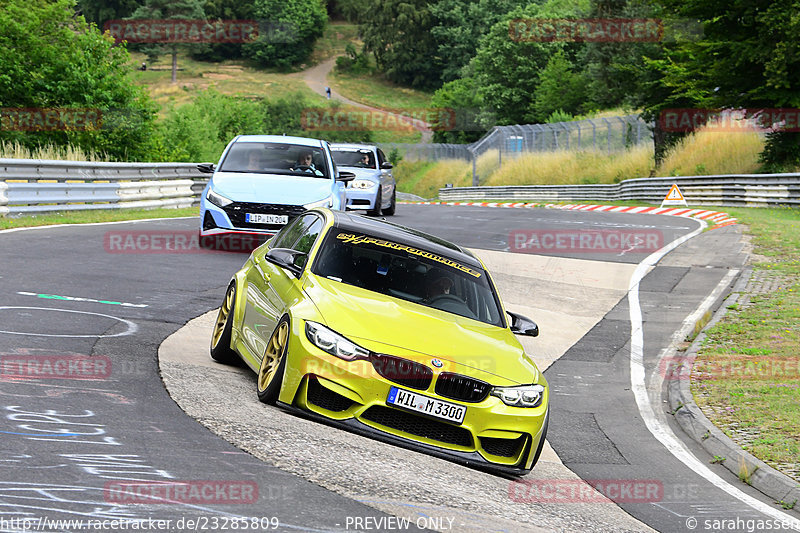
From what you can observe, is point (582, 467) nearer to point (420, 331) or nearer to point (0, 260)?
point (420, 331)

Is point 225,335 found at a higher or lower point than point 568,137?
higher

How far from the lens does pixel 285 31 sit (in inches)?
6275

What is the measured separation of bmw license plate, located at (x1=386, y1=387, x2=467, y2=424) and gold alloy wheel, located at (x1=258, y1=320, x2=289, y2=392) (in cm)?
86

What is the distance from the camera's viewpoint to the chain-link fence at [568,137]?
4847 cm

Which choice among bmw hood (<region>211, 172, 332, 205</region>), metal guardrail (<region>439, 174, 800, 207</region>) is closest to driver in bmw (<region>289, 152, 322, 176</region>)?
bmw hood (<region>211, 172, 332, 205</region>)

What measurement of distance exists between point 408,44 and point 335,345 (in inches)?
5729

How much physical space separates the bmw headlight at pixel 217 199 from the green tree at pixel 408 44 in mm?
132795

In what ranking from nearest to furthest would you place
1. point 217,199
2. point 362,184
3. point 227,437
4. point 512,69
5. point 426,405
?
point 227,437 → point 426,405 → point 217,199 → point 362,184 → point 512,69

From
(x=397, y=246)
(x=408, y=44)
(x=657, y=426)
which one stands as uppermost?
(x=397, y=246)

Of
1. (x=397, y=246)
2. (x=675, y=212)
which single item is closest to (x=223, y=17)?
(x=675, y=212)

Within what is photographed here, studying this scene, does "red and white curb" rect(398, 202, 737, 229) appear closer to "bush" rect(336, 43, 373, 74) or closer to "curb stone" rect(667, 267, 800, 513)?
"curb stone" rect(667, 267, 800, 513)

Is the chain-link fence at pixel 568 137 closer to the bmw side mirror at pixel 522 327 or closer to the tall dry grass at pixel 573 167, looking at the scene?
the tall dry grass at pixel 573 167

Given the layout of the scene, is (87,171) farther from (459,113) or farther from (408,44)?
(408,44)

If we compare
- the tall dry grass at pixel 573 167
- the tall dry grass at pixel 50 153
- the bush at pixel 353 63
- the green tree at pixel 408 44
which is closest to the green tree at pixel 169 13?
the bush at pixel 353 63
